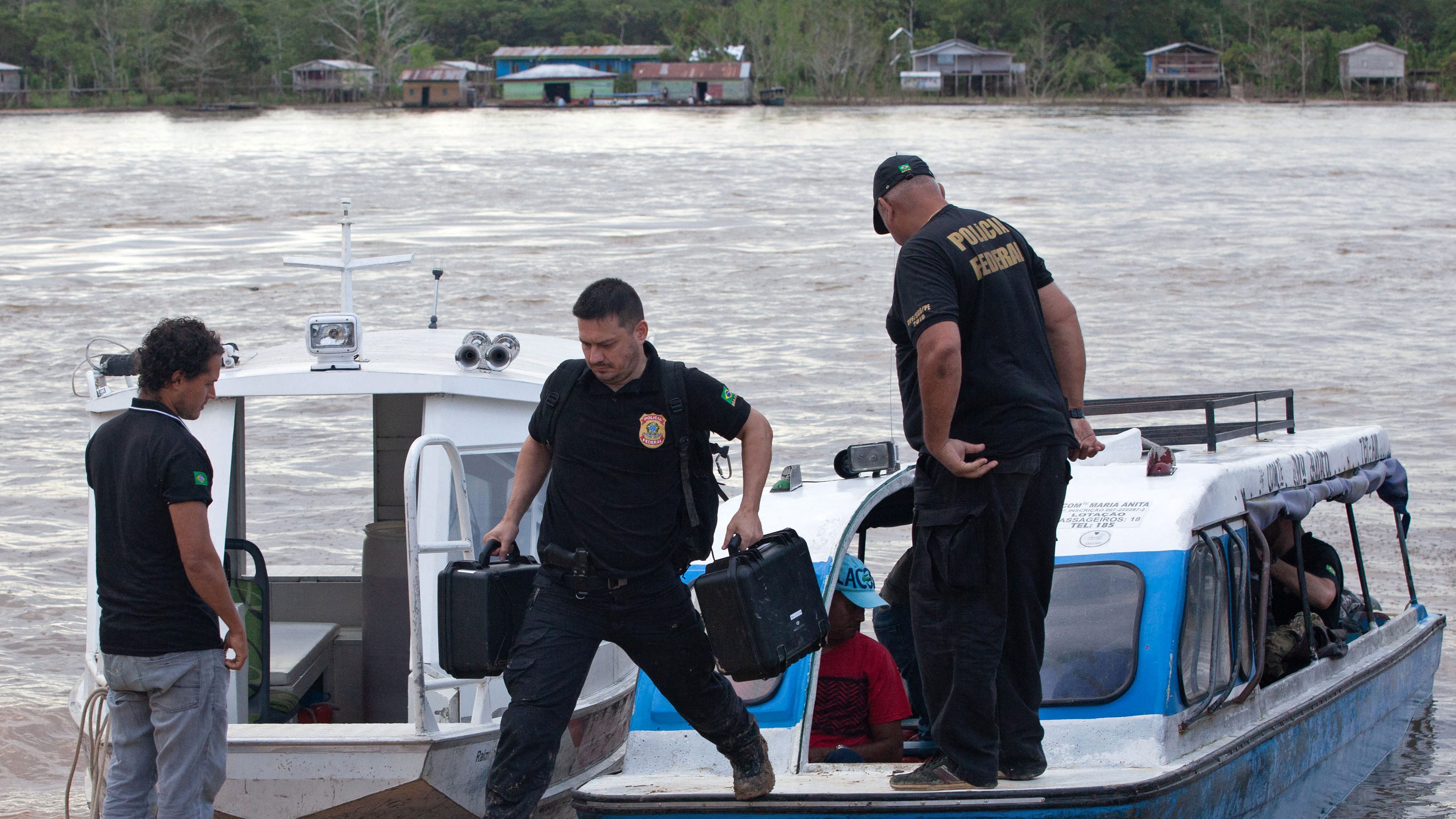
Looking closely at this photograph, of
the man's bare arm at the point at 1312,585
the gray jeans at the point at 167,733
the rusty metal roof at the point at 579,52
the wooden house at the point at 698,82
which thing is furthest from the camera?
the rusty metal roof at the point at 579,52

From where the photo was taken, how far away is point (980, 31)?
12606cm

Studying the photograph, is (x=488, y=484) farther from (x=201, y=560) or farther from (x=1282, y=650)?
(x=1282, y=650)

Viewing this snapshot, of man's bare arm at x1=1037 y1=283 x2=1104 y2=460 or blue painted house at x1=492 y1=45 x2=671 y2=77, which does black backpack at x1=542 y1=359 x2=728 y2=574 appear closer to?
man's bare arm at x1=1037 y1=283 x2=1104 y2=460

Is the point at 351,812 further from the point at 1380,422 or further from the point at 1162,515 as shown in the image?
the point at 1380,422

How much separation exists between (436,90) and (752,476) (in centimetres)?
11424

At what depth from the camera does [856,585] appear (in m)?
5.40

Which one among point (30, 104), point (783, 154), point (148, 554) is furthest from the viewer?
point (30, 104)

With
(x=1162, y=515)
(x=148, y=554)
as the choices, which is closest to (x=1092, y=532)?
(x=1162, y=515)

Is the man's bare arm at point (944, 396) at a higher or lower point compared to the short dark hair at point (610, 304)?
lower

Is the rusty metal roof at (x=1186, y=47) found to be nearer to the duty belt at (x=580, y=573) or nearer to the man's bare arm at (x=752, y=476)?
the man's bare arm at (x=752, y=476)

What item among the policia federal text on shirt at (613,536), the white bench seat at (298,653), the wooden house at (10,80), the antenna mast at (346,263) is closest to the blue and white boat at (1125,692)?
the policia federal text on shirt at (613,536)

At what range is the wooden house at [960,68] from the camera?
380 ft

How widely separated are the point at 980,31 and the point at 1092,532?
126m

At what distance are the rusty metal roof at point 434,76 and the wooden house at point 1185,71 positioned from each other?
4846 cm
